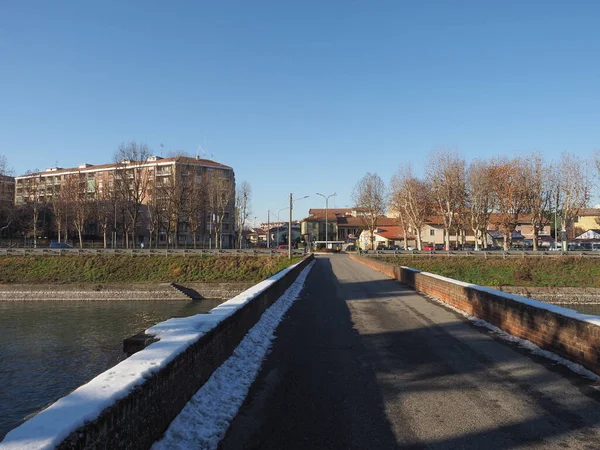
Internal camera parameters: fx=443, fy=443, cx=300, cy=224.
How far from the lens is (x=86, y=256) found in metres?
48.9

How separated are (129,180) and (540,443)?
63881 millimetres

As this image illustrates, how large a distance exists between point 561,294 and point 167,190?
51.2 meters

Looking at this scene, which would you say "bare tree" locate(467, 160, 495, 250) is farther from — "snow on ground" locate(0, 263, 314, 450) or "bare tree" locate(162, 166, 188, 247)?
"snow on ground" locate(0, 263, 314, 450)

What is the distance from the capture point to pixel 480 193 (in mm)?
60719

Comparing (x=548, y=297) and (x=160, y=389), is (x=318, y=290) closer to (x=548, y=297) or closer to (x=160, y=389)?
(x=160, y=389)

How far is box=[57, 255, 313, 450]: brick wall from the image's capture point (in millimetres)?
3172

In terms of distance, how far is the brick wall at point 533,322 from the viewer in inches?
288

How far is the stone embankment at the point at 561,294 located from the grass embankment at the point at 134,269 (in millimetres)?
21335

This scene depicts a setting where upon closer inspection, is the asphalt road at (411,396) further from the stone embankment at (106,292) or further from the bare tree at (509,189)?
the bare tree at (509,189)

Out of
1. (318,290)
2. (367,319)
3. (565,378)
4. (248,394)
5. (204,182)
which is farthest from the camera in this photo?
(204,182)

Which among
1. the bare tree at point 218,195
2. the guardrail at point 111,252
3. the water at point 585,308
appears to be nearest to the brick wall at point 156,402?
the water at point 585,308

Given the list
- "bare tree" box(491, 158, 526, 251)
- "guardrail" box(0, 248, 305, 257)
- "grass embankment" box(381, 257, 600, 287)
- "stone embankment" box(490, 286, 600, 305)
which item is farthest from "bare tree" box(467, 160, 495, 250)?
"guardrail" box(0, 248, 305, 257)

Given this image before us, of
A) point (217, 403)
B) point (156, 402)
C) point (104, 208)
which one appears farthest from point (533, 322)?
point (104, 208)

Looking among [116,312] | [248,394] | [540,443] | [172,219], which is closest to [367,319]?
[248,394]
